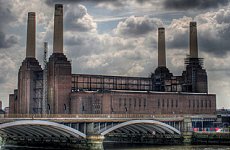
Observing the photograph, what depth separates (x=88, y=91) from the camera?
5059 inches

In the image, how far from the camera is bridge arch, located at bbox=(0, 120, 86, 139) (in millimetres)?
85425

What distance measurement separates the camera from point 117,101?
12925 cm

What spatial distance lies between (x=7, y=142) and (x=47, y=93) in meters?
22.0

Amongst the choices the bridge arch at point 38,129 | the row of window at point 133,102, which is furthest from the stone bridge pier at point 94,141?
the row of window at point 133,102

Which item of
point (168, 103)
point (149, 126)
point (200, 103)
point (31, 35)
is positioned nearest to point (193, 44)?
point (200, 103)

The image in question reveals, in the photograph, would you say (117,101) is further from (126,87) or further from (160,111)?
(126,87)

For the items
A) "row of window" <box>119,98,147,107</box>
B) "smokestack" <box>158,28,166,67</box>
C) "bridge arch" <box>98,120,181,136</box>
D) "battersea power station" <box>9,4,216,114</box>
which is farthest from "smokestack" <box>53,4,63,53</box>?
"smokestack" <box>158,28,166,67</box>

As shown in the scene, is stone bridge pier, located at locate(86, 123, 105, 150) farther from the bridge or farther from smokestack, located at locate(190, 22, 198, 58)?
smokestack, located at locate(190, 22, 198, 58)

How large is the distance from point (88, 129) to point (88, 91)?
30.2 meters

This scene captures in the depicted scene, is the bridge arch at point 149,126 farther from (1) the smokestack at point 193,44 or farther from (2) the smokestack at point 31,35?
(1) the smokestack at point 193,44

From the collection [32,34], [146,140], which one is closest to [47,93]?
[32,34]

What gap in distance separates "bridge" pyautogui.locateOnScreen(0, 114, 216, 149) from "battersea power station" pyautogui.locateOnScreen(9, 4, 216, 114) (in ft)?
33.2

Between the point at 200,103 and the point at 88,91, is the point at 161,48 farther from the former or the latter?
the point at 88,91

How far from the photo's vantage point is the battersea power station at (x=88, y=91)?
12694 centimetres
